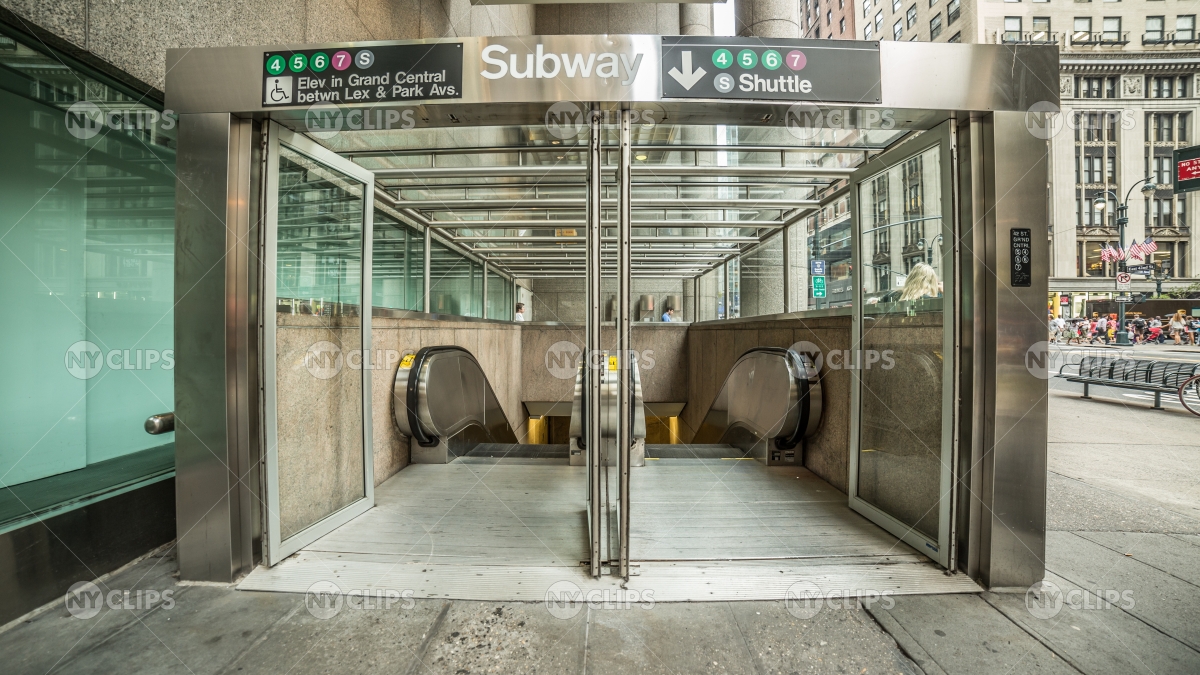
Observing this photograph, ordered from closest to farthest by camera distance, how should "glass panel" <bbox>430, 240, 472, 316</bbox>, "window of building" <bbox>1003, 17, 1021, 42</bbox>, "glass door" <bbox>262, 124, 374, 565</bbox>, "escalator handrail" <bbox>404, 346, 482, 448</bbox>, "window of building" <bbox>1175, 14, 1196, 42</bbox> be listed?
"glass door" <bbox>262, 124, 374, 565</bbox> < "escalator handrail" <bbox>404, 346, 482, 448</bbox> < "glass panel" <bbox>430, 240, 472, 316</bbox> < "window of building" <bbox>1175, 14, 1196, 42</bbox> < "window of building" <bbox>1003, 17, 1021, 42</bbox>

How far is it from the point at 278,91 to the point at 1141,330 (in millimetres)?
32388

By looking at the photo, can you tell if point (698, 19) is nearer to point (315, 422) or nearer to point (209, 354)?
point (315, 422)

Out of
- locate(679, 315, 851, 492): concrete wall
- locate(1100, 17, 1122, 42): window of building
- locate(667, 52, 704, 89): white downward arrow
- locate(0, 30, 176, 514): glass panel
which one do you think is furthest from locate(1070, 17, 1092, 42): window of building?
locate(0, 30, 176, 514): glass panel

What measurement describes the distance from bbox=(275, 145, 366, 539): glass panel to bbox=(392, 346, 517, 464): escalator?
922 mm

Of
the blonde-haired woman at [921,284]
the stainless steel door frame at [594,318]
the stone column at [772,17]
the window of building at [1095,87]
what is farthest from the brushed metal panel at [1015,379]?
the window of building at [1095,87]

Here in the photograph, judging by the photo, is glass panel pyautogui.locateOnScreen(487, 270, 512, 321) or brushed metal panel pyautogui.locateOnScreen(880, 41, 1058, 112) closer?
brushed metal panel pyautogui.locateOnScreen(880, 41, 1058, 112)

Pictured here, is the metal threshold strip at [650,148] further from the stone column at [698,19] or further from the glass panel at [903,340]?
the stone column at [698,19]

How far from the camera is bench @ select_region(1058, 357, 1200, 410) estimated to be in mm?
8625

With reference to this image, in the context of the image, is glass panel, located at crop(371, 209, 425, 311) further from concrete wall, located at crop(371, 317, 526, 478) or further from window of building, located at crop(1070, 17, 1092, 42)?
window of building, located at crop(1070, 17, 1092, 42)

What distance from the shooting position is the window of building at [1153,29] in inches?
1231

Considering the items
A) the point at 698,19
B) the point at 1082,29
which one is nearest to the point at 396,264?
the point at 698,19

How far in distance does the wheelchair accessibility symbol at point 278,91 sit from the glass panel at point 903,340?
12.7 feet

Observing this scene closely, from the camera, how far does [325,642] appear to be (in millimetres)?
2258

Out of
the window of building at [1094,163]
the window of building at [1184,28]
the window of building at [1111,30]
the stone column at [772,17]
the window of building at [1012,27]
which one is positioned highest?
the window of building at [1012,27]
